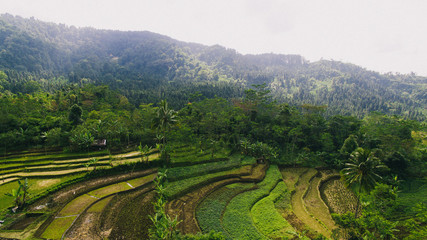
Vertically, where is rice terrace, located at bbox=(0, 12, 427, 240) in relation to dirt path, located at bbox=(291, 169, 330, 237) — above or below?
above

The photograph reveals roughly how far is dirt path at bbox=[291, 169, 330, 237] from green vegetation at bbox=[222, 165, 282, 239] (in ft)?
12.4

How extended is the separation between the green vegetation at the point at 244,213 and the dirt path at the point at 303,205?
377 centimetres

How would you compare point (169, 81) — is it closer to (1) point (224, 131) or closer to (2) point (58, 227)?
(1) point (224, 131)

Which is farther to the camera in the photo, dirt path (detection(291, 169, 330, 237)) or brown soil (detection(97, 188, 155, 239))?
dirt path (detection(291, 169, 330, 237))

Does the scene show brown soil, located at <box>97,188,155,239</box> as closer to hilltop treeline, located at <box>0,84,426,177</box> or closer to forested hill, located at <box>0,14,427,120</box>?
hilltop treeline, located at <box>0,84,426,177</box>

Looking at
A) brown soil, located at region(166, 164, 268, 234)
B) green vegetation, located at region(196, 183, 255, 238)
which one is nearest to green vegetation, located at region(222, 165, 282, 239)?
green vegetation, located at region(196, 183, 255, 238)

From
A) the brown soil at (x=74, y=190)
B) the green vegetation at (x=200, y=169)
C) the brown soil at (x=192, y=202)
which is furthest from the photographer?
the green vegetation at (x=200, y=169)

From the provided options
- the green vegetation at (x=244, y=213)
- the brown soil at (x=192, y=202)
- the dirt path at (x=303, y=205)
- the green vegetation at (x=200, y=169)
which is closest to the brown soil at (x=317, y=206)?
the dirt path at (x=303, y=205)

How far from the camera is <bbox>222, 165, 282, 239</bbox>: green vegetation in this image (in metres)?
18.6

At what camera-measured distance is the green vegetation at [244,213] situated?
1859 cm

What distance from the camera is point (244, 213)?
22047mm

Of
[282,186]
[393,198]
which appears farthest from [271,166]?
[393,198]

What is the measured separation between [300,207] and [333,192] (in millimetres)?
9376

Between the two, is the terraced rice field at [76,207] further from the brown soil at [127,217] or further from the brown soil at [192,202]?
the brown soil at [192,202]
